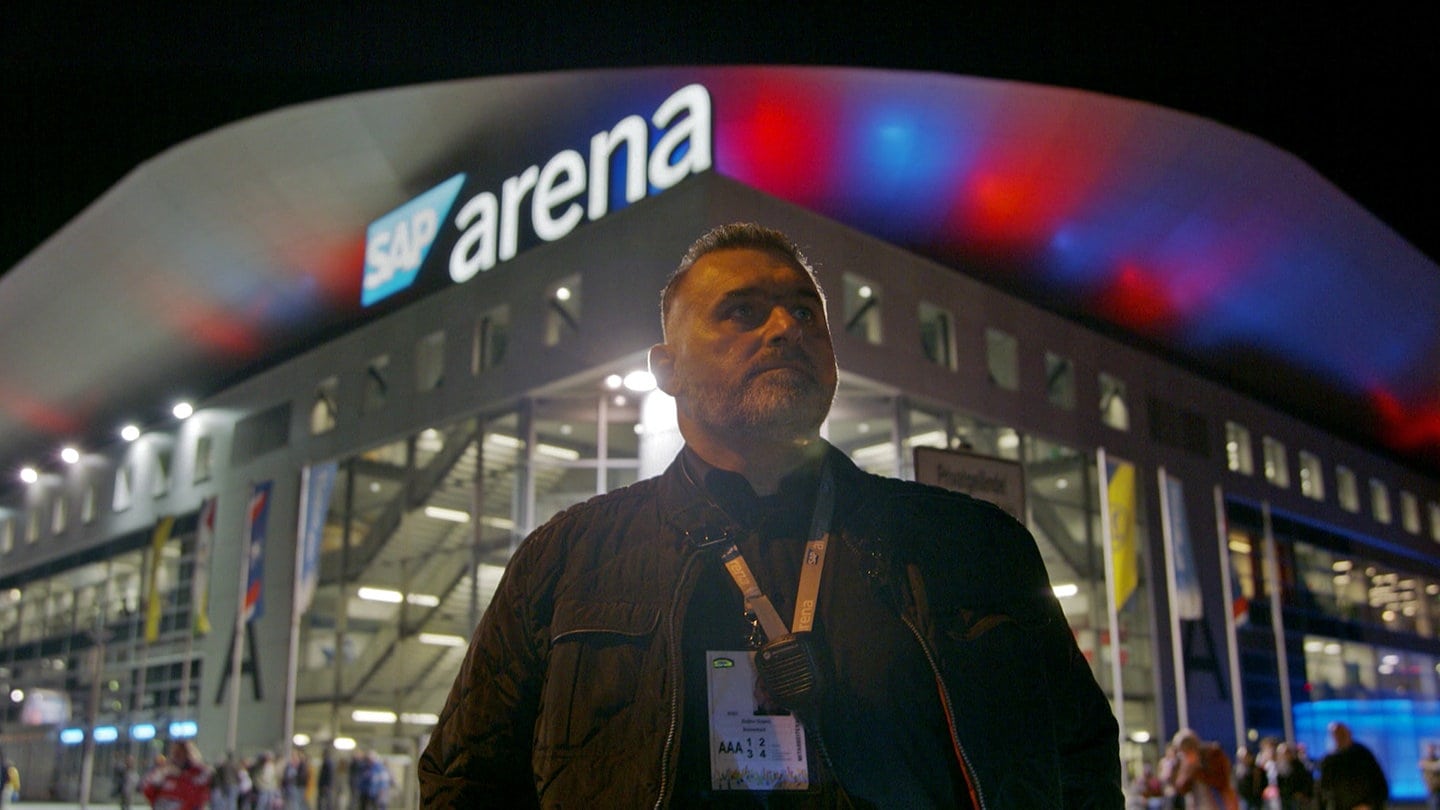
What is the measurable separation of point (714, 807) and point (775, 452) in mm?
699

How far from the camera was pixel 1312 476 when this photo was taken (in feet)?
135

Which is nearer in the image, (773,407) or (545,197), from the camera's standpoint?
(773,407)

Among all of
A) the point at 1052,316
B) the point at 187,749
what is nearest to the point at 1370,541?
the point at 1052,316

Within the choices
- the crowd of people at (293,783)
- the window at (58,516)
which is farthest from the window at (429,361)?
the window at (58,516)

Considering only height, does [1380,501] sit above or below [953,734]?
above

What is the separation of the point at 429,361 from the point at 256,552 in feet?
20.5

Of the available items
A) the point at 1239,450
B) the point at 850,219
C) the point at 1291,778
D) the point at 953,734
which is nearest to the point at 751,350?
the point at 953,734

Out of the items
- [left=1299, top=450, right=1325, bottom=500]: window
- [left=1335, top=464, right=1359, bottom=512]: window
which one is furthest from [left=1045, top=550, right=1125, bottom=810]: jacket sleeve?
[left=1335, top=464, right=1359, bottom=512]: window

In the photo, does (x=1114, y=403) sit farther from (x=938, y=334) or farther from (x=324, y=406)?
(x=324, y=406)

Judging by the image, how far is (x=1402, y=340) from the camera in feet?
134

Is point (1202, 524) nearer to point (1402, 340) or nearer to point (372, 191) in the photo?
point (1402, 340)

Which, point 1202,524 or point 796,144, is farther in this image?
point 1202,524

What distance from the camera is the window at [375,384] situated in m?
29.0

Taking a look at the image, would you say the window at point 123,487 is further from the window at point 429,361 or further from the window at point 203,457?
the window at point 429,361
